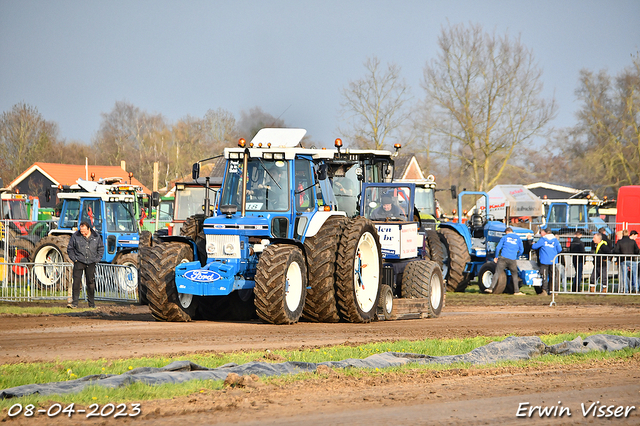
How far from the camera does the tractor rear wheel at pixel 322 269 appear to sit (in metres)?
11.3

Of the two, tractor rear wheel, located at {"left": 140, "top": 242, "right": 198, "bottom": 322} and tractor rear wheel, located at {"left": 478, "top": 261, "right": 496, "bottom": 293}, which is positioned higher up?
tractor rear wheel, located at {"left": 140, "top": 242, "right": 198, "bottom": 322}

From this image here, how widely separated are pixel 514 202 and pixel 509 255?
17.7 meters

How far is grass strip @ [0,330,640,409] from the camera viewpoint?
5.92 m

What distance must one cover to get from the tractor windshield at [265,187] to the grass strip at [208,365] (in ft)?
10.5

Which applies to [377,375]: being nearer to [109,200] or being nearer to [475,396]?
[475,396]

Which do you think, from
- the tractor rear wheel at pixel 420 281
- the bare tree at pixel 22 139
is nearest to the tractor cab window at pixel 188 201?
the tractor rear wheel at pixel 420 281

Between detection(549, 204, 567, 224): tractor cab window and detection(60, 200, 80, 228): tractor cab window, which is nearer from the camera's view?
detection(60, 200, 80, 228): tractor cab window

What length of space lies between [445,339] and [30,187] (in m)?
50.8

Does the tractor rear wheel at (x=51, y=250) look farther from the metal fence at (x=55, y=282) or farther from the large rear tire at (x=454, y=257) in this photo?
the large rear tire at (x=454, y=257)

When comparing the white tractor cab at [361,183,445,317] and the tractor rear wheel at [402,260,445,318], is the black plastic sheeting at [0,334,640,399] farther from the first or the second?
the tractor rear wheel at [402,260,445,318]

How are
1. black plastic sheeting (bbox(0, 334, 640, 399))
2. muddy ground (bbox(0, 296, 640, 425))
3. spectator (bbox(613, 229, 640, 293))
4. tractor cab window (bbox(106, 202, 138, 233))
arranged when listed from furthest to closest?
1. tractor cab window (bbox(106, 202, 138, 233))
2. spectator (bbox(613, 229, 640, 293))
3. black plastic sheeting (bbox(0, 334, 640, 399))
4. muddy ground (bbox(0, 296, 640, 425))

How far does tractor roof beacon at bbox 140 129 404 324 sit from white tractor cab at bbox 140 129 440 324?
0.05 feet

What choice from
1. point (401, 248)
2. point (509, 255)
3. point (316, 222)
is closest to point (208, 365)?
point (316, 222)

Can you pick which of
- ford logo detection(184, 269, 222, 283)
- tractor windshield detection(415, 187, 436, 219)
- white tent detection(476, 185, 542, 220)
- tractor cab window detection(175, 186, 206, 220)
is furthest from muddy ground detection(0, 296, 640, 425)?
white tent detection(476, 185, 542, 220)
